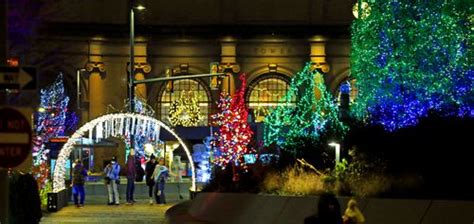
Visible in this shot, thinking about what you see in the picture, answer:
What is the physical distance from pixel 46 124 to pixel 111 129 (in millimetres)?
6189

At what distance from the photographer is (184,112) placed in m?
73.0

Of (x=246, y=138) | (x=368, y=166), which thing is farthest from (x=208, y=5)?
(x=368, y=166)

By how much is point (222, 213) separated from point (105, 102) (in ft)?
155

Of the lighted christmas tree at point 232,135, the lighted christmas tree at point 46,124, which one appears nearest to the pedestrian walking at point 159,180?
the lighted christmas tree at point 46,124

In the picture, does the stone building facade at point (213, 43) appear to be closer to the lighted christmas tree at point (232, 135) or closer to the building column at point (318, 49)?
the building column at point (318, 49)

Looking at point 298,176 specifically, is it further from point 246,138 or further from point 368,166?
point 246,138

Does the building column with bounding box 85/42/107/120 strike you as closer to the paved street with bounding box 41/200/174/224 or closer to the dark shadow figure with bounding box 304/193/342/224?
the paved street with bounding box 41/200/174/224

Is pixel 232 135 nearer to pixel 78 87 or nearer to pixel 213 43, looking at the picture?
pixel 78 87

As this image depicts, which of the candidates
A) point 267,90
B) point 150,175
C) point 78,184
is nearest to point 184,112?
point 267,90

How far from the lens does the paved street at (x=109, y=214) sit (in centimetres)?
2956

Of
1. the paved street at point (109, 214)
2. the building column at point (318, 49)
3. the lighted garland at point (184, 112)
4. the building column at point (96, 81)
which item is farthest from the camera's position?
the building column at point (318, 49)

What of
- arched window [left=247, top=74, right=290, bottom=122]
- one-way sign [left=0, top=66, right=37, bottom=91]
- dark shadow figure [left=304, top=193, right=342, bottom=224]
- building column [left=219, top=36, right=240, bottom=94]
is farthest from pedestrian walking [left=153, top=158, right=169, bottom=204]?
arched window [left=247, top=74, right=290, bottom=122]

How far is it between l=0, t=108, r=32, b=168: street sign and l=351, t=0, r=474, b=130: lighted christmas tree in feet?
54.5

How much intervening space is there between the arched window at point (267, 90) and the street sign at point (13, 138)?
62.3 metres
